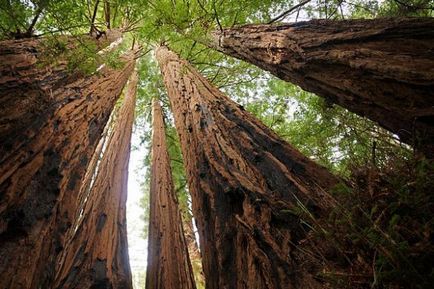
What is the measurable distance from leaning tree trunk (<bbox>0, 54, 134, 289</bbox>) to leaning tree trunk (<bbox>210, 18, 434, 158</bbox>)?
242 centimetres

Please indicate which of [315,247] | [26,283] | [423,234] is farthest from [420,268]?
[26,283]

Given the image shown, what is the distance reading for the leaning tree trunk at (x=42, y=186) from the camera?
236 centimetres

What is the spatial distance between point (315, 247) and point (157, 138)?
5957 millimetres

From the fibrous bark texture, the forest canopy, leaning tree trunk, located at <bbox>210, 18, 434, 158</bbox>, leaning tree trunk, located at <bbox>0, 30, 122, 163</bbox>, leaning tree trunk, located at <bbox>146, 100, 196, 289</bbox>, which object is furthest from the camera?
leaning tree trunk, located at <bbox>146, 100, 196, 289</bbox>

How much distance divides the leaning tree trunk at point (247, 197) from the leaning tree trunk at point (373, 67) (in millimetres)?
652

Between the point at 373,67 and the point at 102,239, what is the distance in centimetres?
332

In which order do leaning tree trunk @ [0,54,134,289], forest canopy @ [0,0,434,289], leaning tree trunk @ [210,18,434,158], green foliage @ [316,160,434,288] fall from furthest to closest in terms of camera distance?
leaning tree trunk @ [0,54,134,289] < leaning tree trunk @ [210,18,434,158] < forest canopy @ [0,0,434,289] < green foliage @ [316,160,434,288]

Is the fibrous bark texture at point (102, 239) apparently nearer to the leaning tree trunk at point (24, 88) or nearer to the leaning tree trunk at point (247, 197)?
the leaning tree trunk at point (247, 197)

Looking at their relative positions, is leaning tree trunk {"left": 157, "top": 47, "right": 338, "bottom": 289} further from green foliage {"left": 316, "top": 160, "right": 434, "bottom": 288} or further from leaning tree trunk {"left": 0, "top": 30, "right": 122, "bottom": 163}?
leaning tree trunk {"left": 0, "top": 30, "right": 122, "bottom": 163}

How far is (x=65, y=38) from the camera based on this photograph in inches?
172

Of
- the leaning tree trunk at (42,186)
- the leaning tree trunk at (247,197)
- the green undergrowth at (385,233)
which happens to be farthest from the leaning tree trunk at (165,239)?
the green undergrowth at (385,233)

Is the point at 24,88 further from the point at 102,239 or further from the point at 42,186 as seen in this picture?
the point at 102,239

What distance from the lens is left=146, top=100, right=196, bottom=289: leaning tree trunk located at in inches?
177

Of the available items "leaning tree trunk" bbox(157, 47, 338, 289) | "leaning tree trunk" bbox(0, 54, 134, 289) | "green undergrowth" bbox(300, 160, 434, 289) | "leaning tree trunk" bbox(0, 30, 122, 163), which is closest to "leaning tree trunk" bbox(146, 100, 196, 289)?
"leaning tree trunk" bbox(157, 47, 338, 289)
